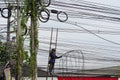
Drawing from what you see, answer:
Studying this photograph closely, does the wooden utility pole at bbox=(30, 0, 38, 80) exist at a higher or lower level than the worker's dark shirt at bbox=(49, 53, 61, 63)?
higher

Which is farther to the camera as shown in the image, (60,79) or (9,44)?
(60,79)

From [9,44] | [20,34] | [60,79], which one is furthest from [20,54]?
[60,79]

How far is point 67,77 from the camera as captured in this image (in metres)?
23.5

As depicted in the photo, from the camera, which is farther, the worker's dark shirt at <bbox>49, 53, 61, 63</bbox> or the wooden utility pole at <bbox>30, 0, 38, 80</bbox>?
the worker's dark shirt at <bbox>49, 53, 61, 63</bbox>

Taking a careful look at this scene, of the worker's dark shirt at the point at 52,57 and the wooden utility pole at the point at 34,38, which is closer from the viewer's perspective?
the wooden utility pole at the point at 34,38

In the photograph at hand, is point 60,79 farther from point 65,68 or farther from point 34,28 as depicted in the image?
point 34,28

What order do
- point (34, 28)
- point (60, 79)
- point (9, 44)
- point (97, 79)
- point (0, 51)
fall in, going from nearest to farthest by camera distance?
point (34, 28) → point (9, 44) → point (60, 79) → point (97, 79) → point (0, 51)

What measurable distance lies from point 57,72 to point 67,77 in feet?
3.36

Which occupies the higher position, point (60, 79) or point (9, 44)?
point (9, 44)

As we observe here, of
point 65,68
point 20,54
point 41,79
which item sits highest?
point 20,54

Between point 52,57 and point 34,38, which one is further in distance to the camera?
point 52,57

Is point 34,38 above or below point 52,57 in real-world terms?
above

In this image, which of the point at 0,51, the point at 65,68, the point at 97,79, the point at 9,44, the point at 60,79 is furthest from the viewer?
the point at 0,51

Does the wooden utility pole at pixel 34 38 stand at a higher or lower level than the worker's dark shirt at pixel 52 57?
higher
